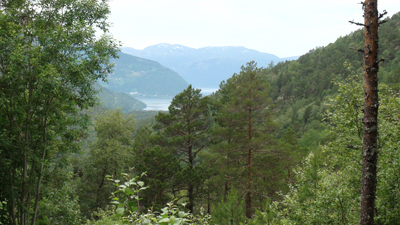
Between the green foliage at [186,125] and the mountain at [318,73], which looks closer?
the green foliage at [186,125]

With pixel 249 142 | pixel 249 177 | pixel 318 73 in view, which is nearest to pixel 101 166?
pixel 249 177

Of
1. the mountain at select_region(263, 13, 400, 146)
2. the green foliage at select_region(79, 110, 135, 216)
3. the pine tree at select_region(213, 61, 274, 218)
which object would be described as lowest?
the green foliage at select_region(79, 110, 135, 216)

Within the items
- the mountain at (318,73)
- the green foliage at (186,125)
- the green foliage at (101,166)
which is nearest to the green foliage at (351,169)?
the green foliage at (186,125)

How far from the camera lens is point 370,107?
5.81 meters

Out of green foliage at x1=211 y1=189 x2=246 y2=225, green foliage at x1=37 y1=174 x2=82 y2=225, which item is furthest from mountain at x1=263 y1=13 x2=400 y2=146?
green foliage at x1=37 y1=174 x2=82 y2=225

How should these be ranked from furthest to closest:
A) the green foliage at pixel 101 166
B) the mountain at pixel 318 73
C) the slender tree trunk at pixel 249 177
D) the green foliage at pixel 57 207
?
the mountain at pixel 318 73 < the green foliage at pixel 101 166 < the slender tree trunk at pixel 249 177 < the green foliage at pixel 57 207

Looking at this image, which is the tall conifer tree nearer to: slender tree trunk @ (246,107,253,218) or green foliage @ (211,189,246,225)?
green foliage @ (211,189,246,225)

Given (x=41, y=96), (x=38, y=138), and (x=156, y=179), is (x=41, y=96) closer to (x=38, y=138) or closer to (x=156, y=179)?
(x=38, y=138)

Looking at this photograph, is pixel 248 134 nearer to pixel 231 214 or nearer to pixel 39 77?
pixel 231 214

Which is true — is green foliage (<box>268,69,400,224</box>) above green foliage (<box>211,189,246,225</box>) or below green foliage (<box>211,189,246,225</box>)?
above

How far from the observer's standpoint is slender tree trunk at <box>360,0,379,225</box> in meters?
5.69

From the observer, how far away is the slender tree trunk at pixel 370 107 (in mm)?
5693

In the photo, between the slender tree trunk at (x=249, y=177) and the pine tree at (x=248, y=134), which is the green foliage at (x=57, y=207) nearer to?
the pine tree at (x=248, y=134)

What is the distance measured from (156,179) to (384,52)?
104282mm
